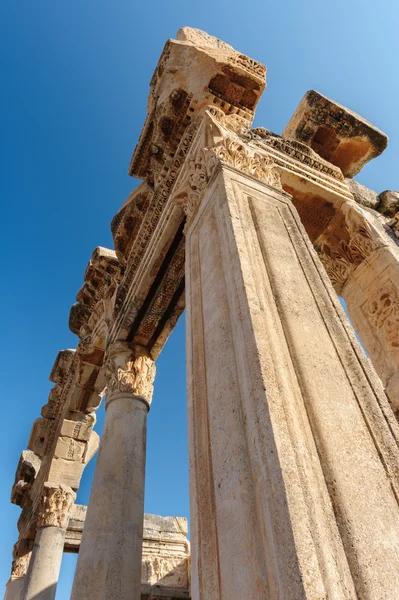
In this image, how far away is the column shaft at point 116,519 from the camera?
13.9ft

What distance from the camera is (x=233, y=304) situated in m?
2.56

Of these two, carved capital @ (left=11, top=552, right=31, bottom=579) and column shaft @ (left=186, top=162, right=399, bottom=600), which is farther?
carved capital @ (left=11, top=552, right=31, bottom=579)

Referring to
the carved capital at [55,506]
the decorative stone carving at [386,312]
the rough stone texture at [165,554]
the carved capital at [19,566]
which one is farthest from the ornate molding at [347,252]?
the carved capital at [19,566]

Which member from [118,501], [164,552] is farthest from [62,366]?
[118,501]

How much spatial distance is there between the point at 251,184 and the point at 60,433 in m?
7.60

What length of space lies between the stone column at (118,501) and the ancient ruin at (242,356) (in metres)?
0.02

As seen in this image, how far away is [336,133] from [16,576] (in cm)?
1058

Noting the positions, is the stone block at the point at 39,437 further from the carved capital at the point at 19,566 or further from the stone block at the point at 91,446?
the carved capital at the point at 19,566

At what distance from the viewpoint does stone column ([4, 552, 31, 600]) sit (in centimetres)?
925

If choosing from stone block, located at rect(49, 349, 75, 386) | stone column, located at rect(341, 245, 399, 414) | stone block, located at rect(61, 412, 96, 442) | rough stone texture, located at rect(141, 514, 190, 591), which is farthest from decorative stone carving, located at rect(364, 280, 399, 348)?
rough stone texture, located at rect(141, 514, 190, 591)

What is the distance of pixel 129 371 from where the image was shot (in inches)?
242

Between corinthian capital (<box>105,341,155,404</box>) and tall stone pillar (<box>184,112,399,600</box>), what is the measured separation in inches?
119

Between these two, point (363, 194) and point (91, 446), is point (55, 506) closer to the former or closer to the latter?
point (91, 446)

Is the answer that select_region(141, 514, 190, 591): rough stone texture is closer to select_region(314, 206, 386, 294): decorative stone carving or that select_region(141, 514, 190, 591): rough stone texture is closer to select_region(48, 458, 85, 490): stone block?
select_region(48, 458, 85, 490): stone block
